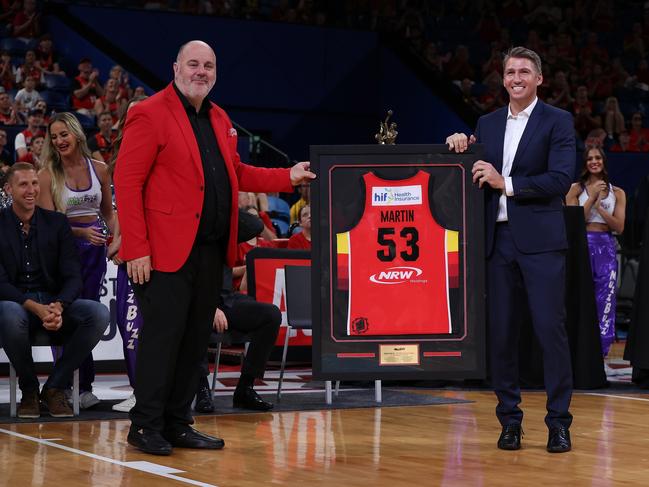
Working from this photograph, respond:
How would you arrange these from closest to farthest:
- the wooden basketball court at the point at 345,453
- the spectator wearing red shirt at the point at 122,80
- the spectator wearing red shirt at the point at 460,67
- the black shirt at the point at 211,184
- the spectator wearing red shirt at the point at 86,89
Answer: the wooden basketball court at the point at 345,453, the black shirt at the point at 211,184, the spectator wearing red shirt at the point at 122,80, the spectator wearing red shirt at the point at 86,89, the spectator wearing red shirt at the point at 460,67

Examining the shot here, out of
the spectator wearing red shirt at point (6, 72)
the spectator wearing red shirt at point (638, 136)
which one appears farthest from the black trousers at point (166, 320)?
the spectator wearing red shirt at point (638, 136)

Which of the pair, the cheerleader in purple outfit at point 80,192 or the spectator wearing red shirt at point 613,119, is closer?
the cheerleader in purple outfit at point 80,192

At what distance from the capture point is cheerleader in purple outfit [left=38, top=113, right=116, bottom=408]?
23.6 ft

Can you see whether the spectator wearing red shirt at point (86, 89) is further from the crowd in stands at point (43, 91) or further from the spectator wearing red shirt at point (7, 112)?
the spectator wearing red shirt at point (7, 112)

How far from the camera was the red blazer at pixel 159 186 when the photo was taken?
542 cm

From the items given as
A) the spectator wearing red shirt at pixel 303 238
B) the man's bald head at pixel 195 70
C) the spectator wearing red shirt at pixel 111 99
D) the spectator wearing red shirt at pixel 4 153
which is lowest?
the spectator wearing red shirt at pixel 303 238

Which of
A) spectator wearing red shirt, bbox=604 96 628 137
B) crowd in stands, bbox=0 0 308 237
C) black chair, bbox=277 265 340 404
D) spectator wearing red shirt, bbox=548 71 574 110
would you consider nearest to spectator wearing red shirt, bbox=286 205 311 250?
black chair, bbox=277 265 340 404

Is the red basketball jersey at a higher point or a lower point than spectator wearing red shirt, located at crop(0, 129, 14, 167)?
lower

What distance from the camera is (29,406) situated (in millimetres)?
6730

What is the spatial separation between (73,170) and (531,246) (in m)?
3.04

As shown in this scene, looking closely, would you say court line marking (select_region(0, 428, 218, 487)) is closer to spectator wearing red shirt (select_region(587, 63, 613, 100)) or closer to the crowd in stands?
the crowd in stands

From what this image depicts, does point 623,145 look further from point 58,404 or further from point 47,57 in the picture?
point 58,404

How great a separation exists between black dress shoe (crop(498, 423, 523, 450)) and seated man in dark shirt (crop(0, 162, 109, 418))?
2.45 meters

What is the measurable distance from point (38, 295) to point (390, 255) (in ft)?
7.63
